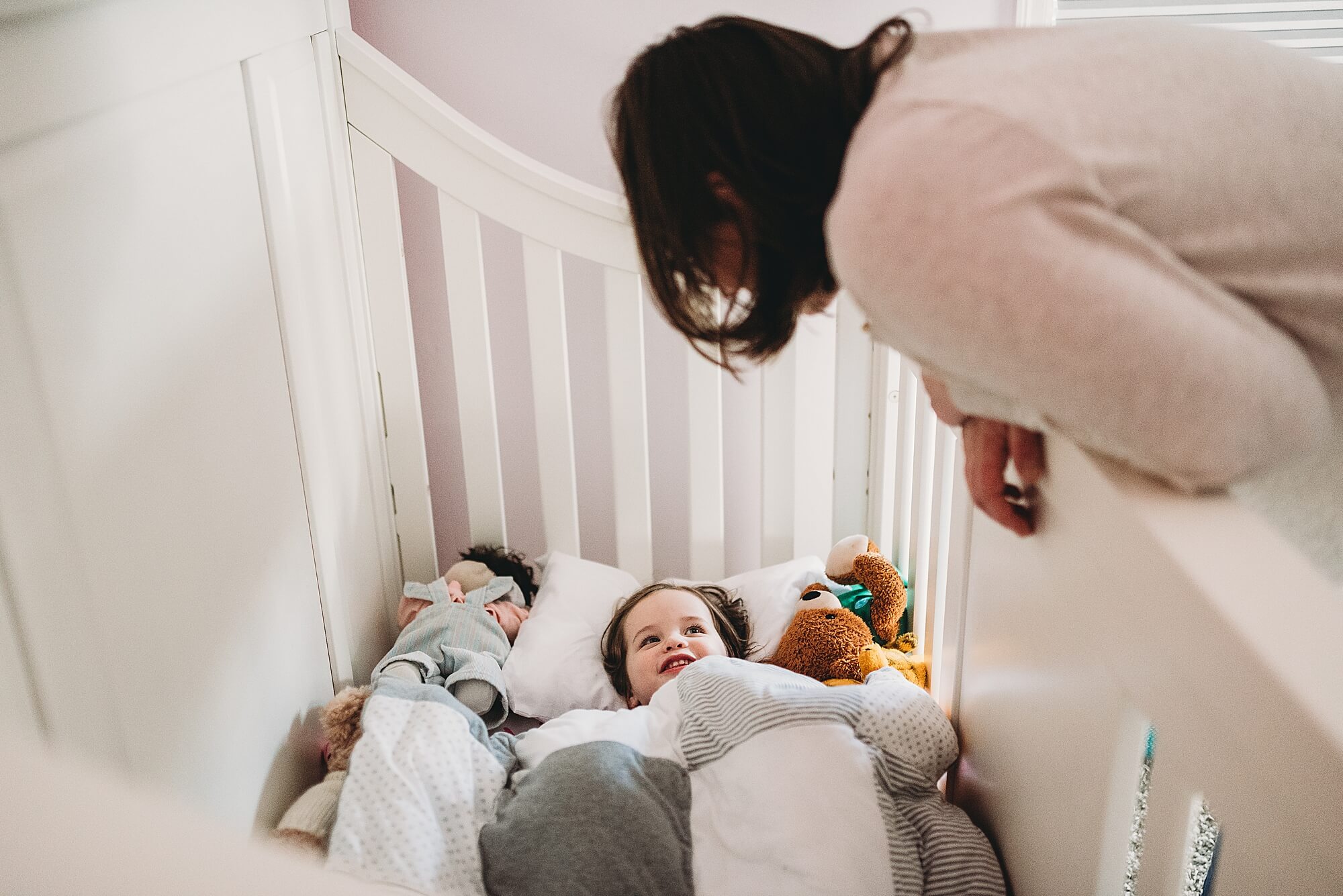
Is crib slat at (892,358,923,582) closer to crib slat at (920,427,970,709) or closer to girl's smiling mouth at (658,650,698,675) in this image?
crib slat at (920,427,970,709)

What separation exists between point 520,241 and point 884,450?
2.38ft

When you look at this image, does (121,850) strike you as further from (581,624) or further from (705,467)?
(705,467)

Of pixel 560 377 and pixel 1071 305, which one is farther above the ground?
pixel 1071 305

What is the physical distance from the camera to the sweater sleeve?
1.42 feet

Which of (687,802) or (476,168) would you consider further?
(476,168)

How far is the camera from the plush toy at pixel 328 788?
0.87 metres

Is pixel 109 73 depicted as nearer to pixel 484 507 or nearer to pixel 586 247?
pixel 586 247

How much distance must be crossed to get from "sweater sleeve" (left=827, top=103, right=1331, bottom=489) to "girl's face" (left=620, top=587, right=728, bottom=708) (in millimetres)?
795

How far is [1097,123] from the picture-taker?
47 centimetres

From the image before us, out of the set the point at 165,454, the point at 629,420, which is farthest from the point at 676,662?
the point at 165,454

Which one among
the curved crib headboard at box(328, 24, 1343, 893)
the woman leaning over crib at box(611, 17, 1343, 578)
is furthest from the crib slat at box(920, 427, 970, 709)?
the woman leaning over crib at box(611, 17, 1343, 578)

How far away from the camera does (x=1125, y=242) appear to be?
1.47 ft

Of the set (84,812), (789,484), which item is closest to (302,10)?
(789,484)

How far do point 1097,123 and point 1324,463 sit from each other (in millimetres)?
258
